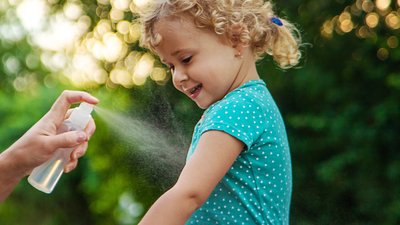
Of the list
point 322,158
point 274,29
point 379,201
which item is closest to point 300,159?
point 322,158

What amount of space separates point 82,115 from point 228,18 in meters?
0.51

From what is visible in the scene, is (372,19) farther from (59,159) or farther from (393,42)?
(59,159)

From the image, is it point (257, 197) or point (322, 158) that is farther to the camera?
point (322, 158)

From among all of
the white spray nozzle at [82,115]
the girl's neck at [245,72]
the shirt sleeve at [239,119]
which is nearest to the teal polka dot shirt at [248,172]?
the shirt sleeve at [239,119]

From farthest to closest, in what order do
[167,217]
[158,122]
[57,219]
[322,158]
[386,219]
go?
[57,219] < [322,158] < [386,219] < [158,122] < [167,217]

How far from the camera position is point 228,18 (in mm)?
2373

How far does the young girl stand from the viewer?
6.69 ft

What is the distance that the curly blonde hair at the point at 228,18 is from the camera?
2.34m

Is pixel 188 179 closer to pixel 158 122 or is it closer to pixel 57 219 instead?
pixel 158 122

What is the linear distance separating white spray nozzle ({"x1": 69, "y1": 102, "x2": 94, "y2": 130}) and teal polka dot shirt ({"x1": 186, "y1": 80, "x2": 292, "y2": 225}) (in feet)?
1.06

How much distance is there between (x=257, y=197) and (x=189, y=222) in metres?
0.20

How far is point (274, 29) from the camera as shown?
257 cm

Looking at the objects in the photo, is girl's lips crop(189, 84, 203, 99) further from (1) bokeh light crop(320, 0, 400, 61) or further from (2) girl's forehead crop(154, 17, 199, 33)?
(1) bokeh light crop(320, 0, 400, 61)

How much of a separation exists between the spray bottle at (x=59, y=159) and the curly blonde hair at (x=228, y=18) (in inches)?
11.2
